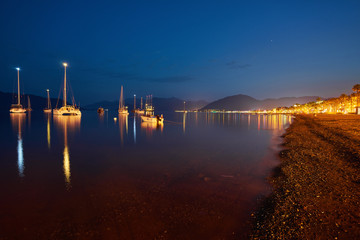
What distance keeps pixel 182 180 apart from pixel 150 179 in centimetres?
196

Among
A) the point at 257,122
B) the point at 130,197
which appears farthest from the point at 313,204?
the point at 257,122

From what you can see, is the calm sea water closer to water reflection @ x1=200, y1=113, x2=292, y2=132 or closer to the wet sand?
the wet sand

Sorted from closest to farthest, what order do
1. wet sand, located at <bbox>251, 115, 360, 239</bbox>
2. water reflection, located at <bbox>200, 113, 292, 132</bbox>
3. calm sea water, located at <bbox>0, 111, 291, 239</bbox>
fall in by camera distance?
wet sand, located at <bbox>251, 115, 360, 239</bbox>
calm sea water, located at <bbox>0, 111, 291, 239</bbox>
water reflection, located at <bbox>200, 113, 292, 132</bbox>

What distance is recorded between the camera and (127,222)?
24.2ft

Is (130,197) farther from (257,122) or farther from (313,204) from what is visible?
(257,122)

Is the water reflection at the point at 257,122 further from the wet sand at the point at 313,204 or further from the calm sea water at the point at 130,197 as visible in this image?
the calm sea water at the point at 130,197

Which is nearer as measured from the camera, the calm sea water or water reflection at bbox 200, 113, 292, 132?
the calm sea water

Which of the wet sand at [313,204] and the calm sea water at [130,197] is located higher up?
the wet sand at [313,204]

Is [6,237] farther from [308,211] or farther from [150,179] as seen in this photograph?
[308,211]

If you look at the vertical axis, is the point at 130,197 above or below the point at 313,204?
below

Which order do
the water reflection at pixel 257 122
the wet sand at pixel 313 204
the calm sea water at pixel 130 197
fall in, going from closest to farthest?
the wet sand at pixel 313 204 → the calm sea water at pixel 130 197 → the water reflection at pixel 257 122

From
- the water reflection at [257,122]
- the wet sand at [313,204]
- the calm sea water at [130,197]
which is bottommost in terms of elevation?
the calm sea water at [130,197]

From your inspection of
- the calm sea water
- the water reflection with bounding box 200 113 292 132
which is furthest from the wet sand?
the water reflection with bounding box 200 113 292 132

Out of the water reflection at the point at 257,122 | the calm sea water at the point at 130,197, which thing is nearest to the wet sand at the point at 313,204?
the calm sea water at the point at 130,197
